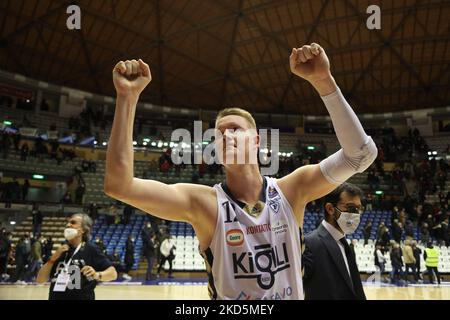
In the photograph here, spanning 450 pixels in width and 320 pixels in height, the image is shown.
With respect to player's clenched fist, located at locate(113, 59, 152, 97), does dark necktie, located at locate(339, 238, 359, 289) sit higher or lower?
lower

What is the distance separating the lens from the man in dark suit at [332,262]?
9.01ft

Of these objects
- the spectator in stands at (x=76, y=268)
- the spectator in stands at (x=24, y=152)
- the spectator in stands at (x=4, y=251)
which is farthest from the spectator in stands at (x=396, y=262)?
the spectator in stands at (x=24, y=152)

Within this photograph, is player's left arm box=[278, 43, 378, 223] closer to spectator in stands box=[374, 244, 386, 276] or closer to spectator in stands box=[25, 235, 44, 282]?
spectator in stands box=[25, 235, 44, 282]

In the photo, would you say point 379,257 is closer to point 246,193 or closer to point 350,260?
point 350,260

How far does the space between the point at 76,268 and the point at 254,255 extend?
3018mm

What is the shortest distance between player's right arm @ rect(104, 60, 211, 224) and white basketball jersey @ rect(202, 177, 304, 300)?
0.16 m

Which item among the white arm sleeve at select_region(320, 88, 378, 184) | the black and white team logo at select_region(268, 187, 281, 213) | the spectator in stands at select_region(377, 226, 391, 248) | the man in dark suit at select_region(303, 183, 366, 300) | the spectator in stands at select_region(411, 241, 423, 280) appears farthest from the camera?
the spectator in stands at select_region(377, 226, 391, 248)

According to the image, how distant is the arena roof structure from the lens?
2094cm

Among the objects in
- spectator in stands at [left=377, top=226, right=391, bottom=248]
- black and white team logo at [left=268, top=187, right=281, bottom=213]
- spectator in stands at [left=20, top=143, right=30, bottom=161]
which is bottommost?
spectator in stands at [left=377, top=226, right=391, bottom=248]

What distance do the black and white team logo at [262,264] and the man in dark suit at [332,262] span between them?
1.38m

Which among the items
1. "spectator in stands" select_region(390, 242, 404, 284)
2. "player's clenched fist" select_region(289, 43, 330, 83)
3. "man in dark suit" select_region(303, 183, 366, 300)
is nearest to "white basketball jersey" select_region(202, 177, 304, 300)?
"player's clenched fist" select_region(289, 43, 330, 83)

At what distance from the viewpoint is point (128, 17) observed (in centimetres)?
2158

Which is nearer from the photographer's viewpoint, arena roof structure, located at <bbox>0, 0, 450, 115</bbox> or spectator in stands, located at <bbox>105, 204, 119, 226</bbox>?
spectator in stands, located at <bbox>105, 204, 119, 226</bbox>
